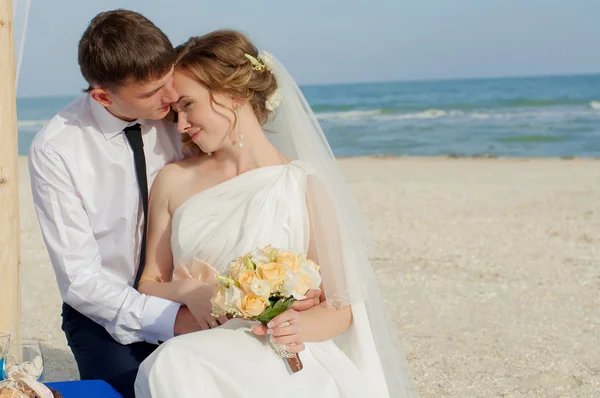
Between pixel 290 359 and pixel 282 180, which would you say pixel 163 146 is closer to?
pixel 282 180

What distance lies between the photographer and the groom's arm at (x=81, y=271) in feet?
14.7

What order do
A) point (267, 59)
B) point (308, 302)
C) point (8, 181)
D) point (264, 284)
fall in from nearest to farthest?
point (264, 284) < point (308, 302) < point (8, 181) < point (267, 59)

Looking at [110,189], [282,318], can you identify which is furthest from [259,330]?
[110,189]

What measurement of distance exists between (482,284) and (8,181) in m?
6.52

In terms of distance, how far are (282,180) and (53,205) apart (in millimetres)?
1300

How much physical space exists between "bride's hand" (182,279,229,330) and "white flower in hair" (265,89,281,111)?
106 centimetres

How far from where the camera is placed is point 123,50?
14.3 ft

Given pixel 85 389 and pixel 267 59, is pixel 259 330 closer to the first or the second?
pixel 85 389

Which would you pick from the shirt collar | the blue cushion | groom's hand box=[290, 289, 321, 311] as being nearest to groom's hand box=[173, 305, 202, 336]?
the blue cushion

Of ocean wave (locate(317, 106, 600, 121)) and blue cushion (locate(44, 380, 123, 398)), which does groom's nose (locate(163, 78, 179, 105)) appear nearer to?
blue cushion (locate(44, 380, 123, 398))

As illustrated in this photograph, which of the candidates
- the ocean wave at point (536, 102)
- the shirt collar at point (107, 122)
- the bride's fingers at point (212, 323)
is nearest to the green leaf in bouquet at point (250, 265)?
the bride's fingers at point (212, 323)

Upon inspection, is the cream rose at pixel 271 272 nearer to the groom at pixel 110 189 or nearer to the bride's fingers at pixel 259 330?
the bride's fingers at pixel 259 330

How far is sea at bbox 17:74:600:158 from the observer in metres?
28.0

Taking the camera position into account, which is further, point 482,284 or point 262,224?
point 482,284
